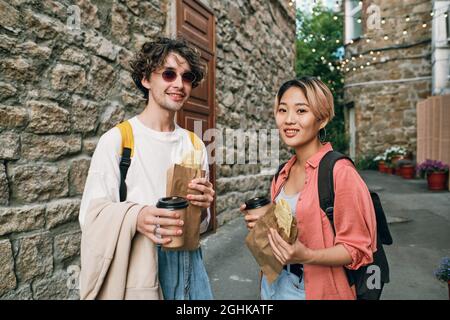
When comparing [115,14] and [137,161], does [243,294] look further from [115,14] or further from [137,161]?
[115,14]

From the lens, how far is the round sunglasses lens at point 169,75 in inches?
60.8

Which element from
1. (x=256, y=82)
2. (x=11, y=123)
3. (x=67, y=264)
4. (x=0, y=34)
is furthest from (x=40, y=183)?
(x=256, y=82)

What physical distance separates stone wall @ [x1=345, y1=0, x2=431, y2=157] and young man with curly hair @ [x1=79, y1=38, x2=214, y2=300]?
38.6 ft

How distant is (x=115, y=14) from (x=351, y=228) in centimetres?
253

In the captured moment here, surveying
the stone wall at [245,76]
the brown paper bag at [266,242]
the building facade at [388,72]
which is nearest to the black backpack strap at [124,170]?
the brown paper bag at [266,242]

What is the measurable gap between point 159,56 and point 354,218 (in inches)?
43.2

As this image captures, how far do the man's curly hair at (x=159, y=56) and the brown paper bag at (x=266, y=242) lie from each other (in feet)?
2.65

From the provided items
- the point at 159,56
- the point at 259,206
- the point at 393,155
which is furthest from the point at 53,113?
the point at 393,155

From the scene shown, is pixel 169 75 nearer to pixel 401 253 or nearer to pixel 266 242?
pixel 266 242

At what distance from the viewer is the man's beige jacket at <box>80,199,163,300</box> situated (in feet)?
3.87

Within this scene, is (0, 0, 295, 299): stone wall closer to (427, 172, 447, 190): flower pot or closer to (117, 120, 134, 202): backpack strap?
(117, 120, 134, 202): backpack strap

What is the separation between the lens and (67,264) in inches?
90.2

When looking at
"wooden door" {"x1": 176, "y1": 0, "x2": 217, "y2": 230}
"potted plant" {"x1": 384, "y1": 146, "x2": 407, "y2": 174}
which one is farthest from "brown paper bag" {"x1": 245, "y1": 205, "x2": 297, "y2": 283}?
"potted plant" {"x1": 384, "y1": 146, "x2": 407, "y2": 174}

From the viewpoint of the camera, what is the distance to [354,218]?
126 cm
